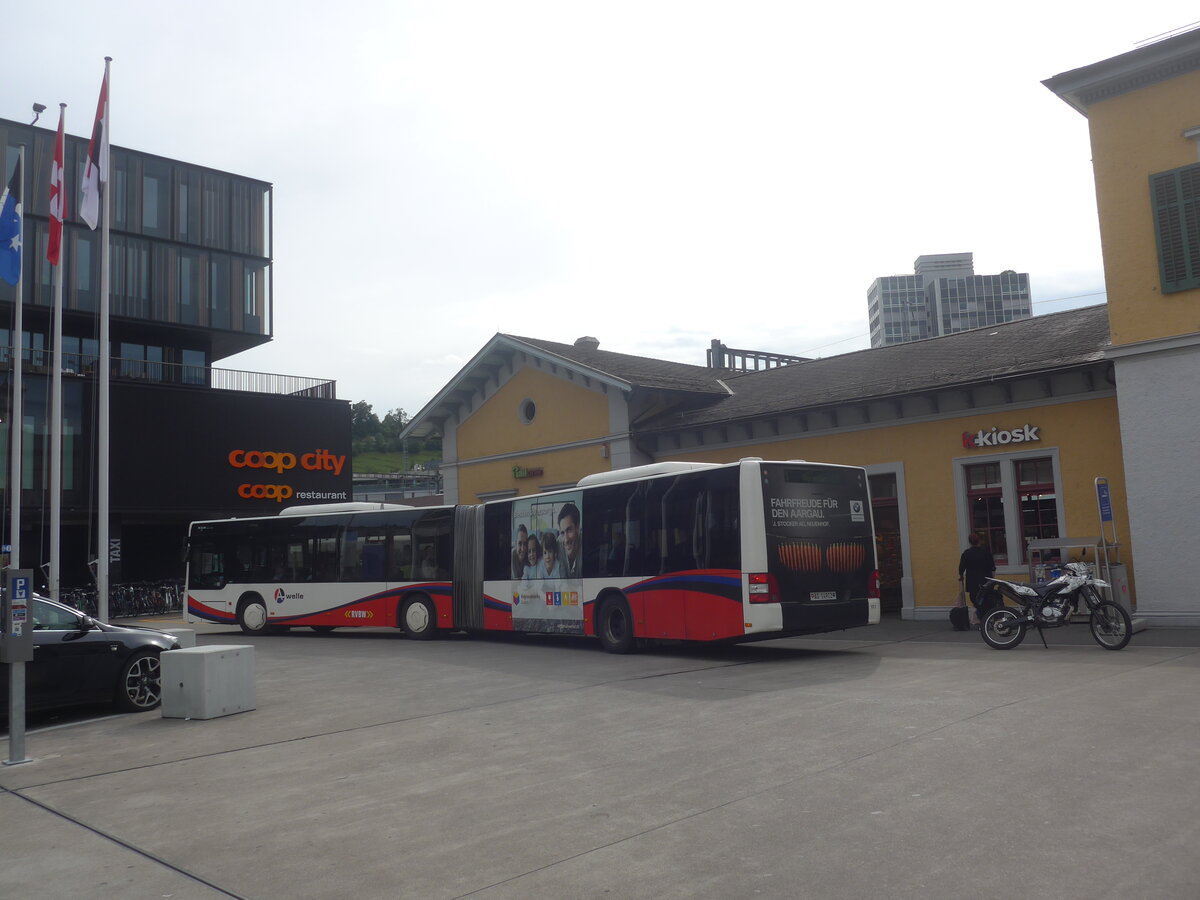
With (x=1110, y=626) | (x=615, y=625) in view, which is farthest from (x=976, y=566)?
(x=615, y=625)

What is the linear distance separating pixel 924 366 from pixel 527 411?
1153 centimetres

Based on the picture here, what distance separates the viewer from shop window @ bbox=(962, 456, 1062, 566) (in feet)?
59.7

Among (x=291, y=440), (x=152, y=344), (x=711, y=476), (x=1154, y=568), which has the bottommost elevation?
(x=1154, y=568)

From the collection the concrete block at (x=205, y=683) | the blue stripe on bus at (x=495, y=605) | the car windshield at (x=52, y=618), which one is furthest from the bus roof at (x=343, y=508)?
the car windshield at (x=52, y=618)

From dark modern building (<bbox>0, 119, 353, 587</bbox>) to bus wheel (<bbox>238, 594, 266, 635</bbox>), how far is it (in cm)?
1160

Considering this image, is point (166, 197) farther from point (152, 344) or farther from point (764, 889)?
point (764, 889)

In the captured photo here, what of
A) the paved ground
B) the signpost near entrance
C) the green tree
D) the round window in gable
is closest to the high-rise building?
the green tree

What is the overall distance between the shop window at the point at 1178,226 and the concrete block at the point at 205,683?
14472mm

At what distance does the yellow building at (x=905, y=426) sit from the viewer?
17.8 m

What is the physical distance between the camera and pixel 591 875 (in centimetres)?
504

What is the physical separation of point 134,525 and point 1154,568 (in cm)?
3322

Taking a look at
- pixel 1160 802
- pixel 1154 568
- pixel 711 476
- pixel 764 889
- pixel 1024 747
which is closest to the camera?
pixel 764 889

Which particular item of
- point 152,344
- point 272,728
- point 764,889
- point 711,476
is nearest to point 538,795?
point 764,889

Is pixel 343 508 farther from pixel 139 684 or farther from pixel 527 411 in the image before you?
pixel 139 684
